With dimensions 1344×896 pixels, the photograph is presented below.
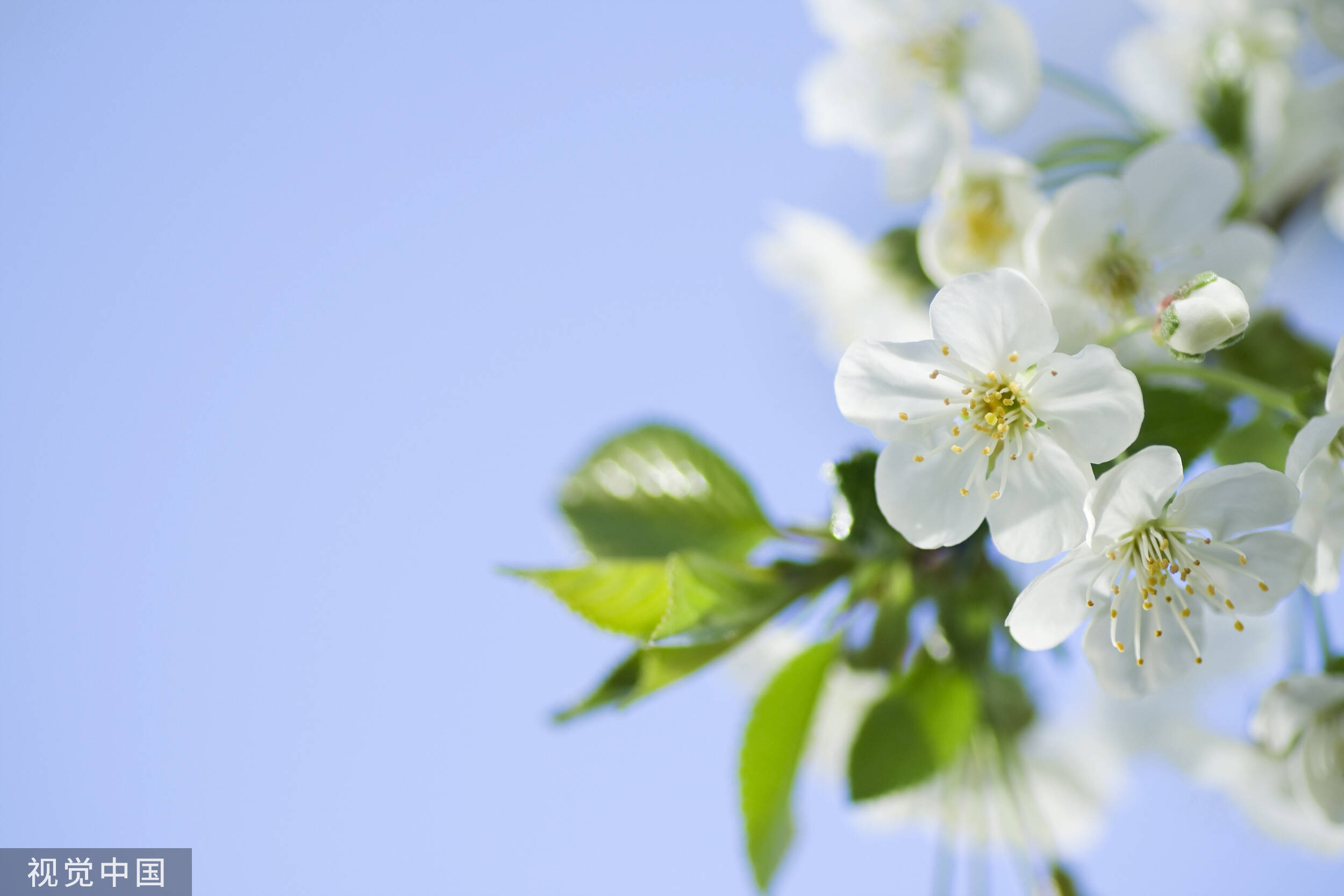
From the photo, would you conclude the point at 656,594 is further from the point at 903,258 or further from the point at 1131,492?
the point at 903,258

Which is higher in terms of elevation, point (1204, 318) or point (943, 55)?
point (943, 55)

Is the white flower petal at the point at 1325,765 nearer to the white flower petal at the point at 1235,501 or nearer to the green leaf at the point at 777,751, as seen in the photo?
the white flower petal at the point at 1235,501

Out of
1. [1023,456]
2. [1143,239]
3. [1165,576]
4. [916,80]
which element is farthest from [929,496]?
[916,80]

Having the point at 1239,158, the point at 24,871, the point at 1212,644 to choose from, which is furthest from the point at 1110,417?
the point at 24,871

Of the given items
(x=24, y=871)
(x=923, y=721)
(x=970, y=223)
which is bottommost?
(x=923, y=721)

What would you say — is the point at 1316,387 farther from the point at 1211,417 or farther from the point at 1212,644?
the point at 1212,644
